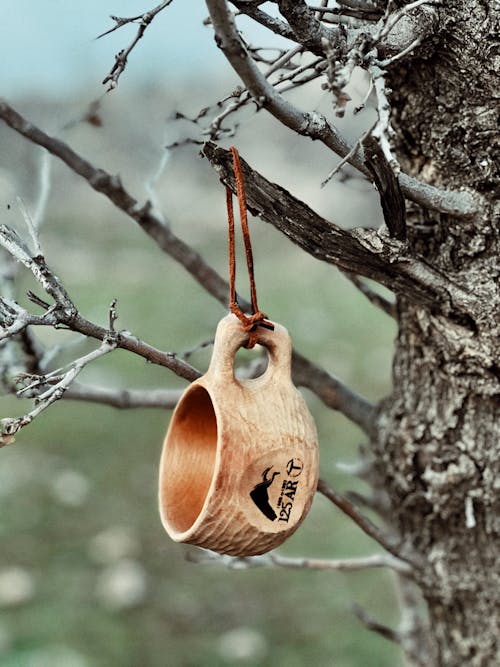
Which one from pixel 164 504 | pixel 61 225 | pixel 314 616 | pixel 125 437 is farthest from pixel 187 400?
pixel 61 225

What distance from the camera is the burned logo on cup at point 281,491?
3.39 ft

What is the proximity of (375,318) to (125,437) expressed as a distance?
1971mm

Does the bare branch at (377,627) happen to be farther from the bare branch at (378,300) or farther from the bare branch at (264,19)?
the bare branch at (264,19)

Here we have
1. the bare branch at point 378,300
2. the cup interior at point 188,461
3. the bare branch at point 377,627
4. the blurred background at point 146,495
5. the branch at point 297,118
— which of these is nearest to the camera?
the branch at point 297,118

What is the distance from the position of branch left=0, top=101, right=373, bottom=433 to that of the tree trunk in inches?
3.2

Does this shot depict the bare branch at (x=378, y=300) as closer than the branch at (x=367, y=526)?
No

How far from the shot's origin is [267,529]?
1.04m

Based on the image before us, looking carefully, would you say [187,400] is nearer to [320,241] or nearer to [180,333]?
[320,241]

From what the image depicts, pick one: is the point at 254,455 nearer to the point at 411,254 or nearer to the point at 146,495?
the point at 411,254

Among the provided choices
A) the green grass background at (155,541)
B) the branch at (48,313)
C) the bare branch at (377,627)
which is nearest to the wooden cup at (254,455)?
the branch at (48,313)

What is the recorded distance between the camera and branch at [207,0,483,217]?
81cm

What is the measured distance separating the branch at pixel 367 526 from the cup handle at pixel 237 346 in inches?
8.5

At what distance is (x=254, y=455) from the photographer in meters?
1.01

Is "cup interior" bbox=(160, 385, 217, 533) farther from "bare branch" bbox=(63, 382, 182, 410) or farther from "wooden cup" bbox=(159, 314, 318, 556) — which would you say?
"bare branch" bbox=(63, 382, 182, 410)
